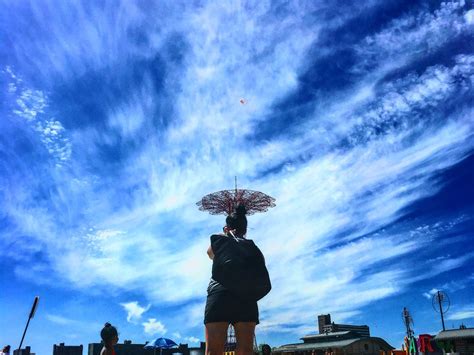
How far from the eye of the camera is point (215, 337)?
3.65m

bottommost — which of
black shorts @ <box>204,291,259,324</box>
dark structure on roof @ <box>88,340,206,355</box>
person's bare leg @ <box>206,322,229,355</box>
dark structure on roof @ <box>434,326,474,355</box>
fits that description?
person's bare leg @ <box>206,322,229,355</box>

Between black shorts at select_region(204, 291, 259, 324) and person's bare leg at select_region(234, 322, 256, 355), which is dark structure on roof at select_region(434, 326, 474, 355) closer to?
person's bare leg at select_region(234, 322, 256, 355)

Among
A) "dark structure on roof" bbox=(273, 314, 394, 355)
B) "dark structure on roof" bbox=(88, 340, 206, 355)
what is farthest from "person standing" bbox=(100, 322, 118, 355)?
"dark structure on roof" bbox=(88, 340, 206, 355)

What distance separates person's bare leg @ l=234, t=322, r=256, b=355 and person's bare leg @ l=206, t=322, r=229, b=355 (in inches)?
6.9

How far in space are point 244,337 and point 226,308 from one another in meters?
0.34

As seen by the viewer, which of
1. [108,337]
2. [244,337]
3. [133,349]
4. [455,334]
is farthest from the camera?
[133,349]

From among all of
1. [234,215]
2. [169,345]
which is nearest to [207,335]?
[234,215]

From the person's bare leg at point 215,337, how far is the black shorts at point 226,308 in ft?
0.14

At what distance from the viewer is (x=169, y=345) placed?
2928cm

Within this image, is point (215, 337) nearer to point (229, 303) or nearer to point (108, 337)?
point (229, 303)

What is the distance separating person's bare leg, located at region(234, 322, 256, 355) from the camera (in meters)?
3.81

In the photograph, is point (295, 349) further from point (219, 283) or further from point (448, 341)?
point (219, 283)

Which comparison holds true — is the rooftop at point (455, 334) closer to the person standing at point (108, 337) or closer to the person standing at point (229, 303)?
the person standing at point (108, 337)

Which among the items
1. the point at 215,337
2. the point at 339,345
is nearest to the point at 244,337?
the point at 215,337
